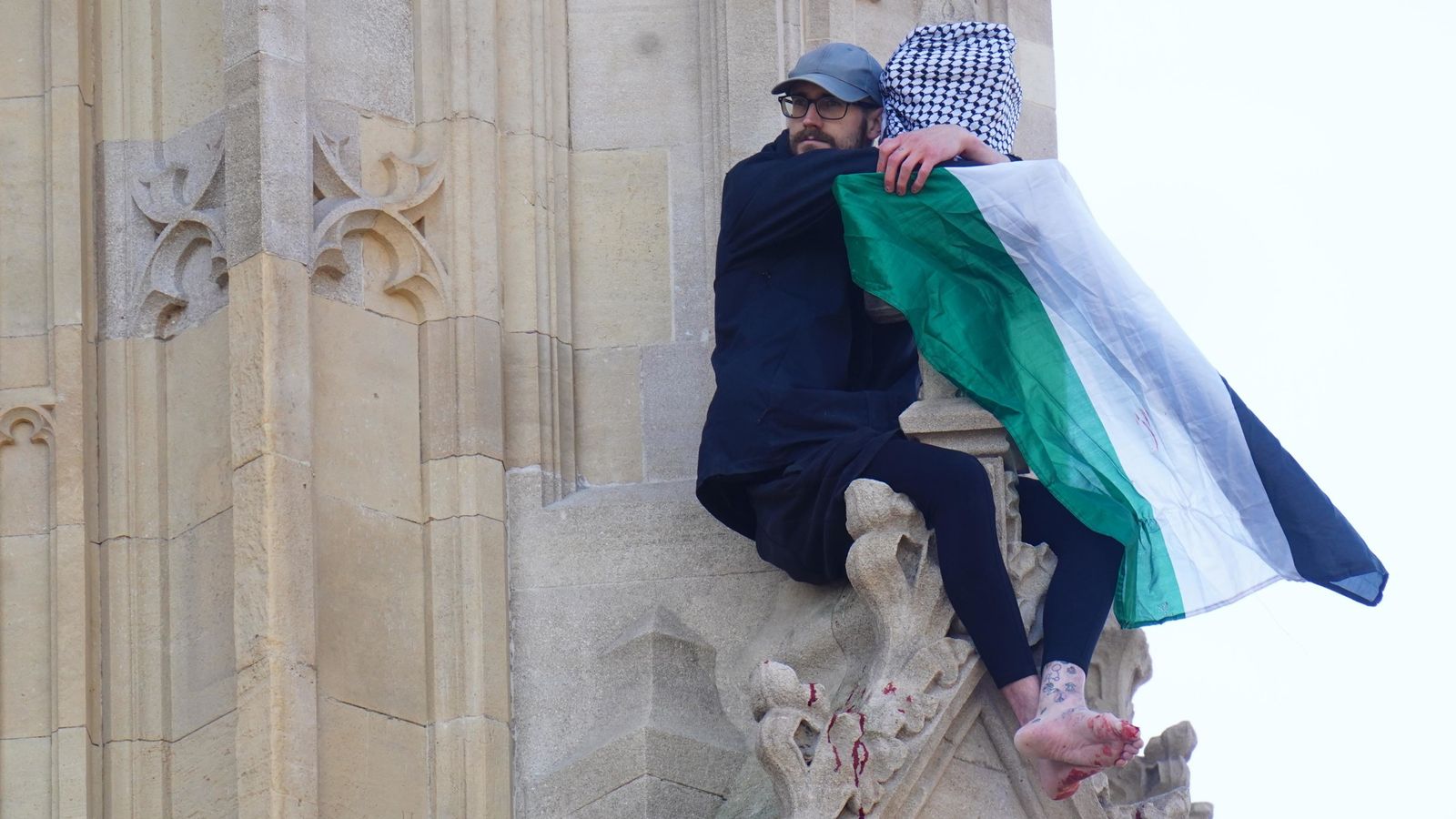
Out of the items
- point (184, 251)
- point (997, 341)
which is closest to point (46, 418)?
point (184, 251)

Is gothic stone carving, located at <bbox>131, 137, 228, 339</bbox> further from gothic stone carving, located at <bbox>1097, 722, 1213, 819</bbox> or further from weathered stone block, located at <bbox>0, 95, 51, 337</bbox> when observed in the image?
gothic stone carving, located at <bbox>1097, 722, 1213, 819</bbox>

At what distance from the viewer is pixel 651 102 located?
11305 millimetres

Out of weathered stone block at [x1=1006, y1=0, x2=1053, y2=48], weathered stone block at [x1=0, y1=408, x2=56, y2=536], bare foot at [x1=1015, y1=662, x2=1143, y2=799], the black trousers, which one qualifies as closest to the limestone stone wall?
weathered stone block at [x1=0, y1=408, x2=56, y2=536]

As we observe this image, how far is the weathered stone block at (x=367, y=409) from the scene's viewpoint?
1054 cm

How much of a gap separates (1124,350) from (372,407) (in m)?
2.05

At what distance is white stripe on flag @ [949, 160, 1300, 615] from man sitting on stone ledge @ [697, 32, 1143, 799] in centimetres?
20

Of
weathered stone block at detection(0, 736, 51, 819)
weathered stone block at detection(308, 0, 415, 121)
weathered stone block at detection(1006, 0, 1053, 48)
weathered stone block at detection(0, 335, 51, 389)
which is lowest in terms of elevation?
weathered stone block at detection(0, 736, 51, 819)

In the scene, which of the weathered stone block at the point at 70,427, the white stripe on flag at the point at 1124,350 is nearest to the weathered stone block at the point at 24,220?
the weathered stone block at the point at 70,427

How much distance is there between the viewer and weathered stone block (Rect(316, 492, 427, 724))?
10.4 m

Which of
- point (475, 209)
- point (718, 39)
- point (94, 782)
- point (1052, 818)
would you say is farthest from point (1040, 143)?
point (94, 782)

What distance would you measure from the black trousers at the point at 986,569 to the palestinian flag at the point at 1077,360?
0.64 ft

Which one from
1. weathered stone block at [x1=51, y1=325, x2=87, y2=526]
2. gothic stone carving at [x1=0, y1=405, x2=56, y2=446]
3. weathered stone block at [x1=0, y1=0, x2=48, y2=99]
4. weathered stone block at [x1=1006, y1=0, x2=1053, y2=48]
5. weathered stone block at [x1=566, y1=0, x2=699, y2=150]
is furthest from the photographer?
weathered stone block at [x1=1006, y1=0, x2=1053, y2=48]

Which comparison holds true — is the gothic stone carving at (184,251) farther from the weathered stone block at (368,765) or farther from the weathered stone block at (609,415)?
the weathered stone block at (368,765)

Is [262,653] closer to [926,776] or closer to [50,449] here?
[50,449]
